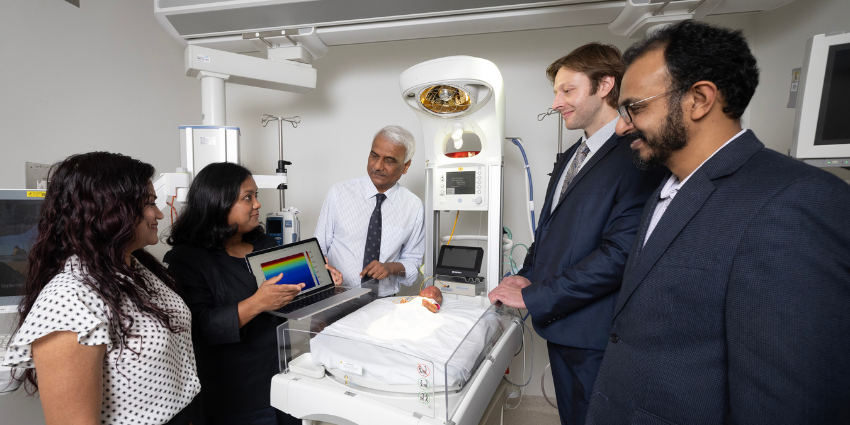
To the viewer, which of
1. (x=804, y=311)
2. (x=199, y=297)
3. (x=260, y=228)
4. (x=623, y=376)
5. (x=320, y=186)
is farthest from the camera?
(x=320, y=186)

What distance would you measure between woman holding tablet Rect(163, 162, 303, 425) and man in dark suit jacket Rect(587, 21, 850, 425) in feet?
3.37

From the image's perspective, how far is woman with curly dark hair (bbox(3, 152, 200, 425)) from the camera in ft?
2.57

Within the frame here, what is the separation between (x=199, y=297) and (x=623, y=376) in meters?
1.27

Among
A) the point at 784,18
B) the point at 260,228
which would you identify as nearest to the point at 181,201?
the point at 260,228

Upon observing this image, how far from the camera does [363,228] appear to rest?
82.7 inches

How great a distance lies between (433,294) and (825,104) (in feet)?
5.12

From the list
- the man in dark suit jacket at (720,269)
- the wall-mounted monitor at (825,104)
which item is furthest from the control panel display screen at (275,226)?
the wall-mounted monitor at (825,104)

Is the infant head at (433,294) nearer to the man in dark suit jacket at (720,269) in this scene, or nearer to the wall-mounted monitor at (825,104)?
the man in dark suit jacket at (720,269)

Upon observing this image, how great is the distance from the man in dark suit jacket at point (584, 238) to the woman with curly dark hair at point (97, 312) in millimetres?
978

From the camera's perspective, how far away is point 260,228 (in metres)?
1.63

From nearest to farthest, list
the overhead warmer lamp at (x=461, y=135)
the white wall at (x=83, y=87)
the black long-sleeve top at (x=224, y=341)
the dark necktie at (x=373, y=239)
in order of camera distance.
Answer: the black long-sleeve top at (x=224, y=341) → the overhead warmer lamp at (x=461, y=135) → the white wall at (x=83, y=87) → the dark necktie at (x=373, y=239)

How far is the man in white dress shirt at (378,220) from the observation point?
2.06 meters

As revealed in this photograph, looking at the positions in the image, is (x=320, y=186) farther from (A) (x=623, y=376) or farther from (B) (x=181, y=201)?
(A) (x=623, y=376)

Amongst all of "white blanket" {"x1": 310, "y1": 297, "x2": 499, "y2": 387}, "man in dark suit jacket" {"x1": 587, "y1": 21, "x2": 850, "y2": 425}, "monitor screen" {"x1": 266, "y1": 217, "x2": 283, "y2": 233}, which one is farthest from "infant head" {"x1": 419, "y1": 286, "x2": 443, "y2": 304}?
"monitor screen" {"x1": 266, "y1": 217, "x2": 283, "y2": 233}
